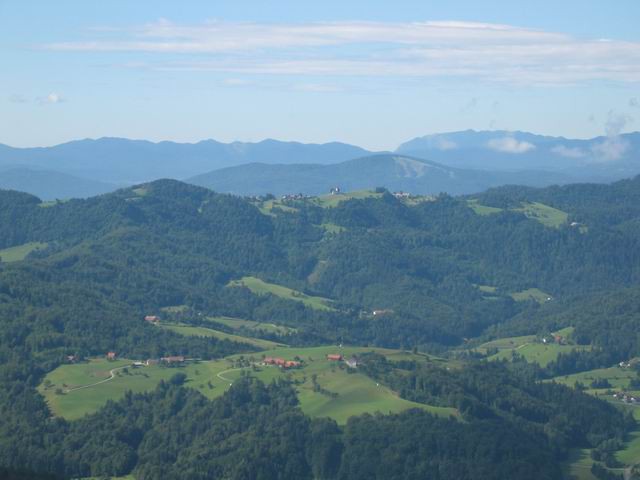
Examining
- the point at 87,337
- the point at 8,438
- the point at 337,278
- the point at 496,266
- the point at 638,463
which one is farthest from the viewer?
the point at 496,266

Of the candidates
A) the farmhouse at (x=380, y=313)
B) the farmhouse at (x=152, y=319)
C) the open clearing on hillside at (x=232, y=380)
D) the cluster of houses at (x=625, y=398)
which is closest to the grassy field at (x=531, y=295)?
the farmhouse at (x=380, y=313)

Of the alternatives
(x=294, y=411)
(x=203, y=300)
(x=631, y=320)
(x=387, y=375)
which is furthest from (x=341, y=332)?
(x=294, y=411)

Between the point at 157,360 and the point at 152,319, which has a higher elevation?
the point at 157,360

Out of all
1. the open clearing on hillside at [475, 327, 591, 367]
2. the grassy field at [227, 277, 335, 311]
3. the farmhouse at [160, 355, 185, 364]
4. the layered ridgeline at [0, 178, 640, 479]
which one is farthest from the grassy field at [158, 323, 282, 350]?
the grassy field at [227, 277, 335, 311]

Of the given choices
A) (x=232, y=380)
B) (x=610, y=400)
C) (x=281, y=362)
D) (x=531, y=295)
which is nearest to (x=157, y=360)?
(x=281, y=362)

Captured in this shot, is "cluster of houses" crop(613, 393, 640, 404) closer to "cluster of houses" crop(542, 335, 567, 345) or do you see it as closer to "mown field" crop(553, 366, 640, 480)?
"mown field" crop(553, 366, 640, 480)

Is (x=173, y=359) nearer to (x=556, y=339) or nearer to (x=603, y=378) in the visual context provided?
(x=603, y=378)

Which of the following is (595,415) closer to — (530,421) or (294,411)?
(530,421)

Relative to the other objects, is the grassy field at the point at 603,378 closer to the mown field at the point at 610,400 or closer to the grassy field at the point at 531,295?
the mown field at the point at 610,400
